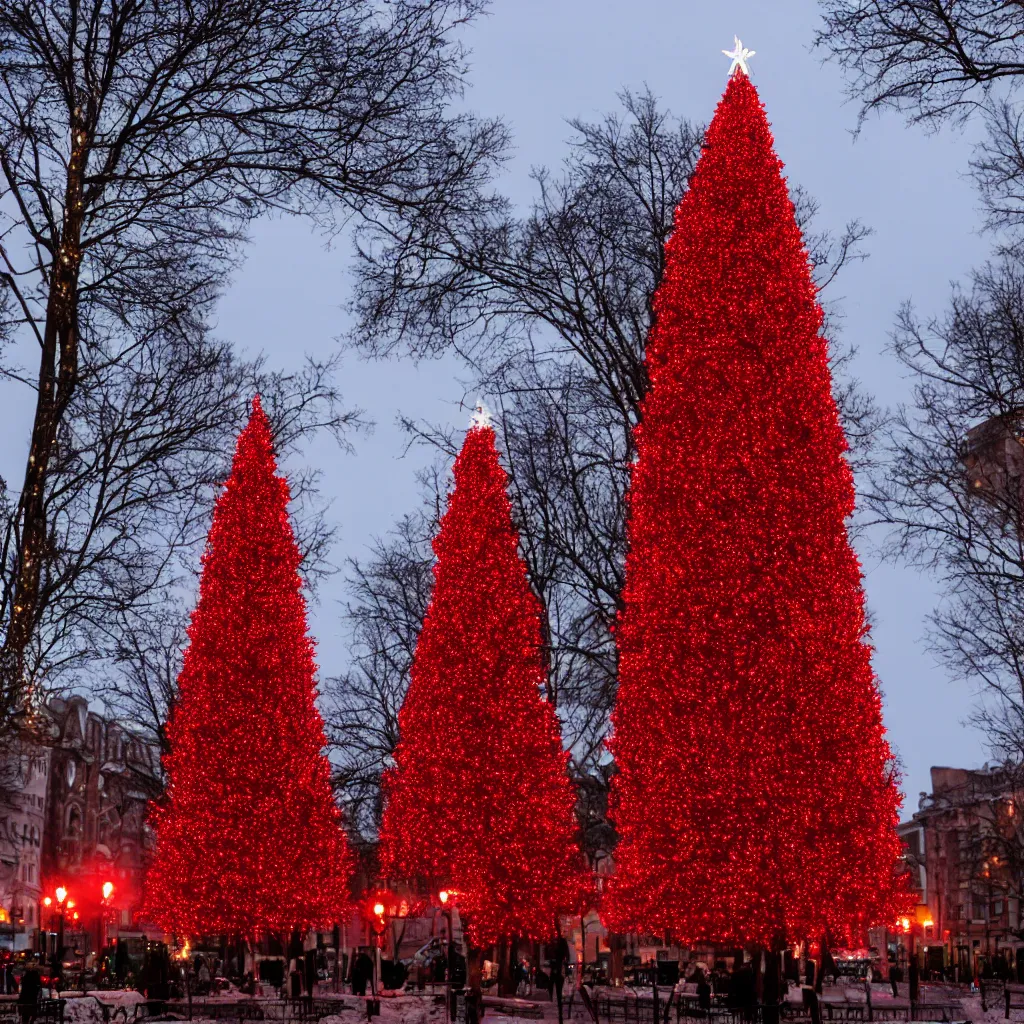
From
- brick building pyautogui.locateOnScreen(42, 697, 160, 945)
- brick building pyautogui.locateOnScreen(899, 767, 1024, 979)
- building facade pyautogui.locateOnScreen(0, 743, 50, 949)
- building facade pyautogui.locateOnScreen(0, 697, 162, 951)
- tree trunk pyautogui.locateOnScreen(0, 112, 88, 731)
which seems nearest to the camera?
tree trunk pyautogui.locateOnScreen(0, 112, 88, 731)

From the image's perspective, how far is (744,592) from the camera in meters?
20.7

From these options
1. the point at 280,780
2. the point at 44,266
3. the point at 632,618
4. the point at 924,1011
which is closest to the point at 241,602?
the point at 280,780

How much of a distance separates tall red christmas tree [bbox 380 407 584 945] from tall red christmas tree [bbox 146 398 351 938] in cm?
177

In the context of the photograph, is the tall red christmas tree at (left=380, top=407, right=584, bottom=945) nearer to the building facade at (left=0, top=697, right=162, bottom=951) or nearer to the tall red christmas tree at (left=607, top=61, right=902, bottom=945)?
the tall red christmas tree at (left=607, top=61, right=902, bottom=945)

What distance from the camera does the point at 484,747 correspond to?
2833 cm

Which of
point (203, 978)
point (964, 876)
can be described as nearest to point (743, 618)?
point (203, 978)

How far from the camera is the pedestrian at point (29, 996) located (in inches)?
790

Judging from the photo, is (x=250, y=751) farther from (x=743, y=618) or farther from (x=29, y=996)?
(x=743, y=618)

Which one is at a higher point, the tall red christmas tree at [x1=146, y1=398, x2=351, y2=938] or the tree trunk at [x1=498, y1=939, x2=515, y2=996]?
the tall red christmas tree at [x1=146, y1=398, x2=351, y2=938]

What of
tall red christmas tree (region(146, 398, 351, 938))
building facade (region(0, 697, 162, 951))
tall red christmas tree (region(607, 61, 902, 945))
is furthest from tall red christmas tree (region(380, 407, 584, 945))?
building facade (region(0, 697, 162, 951))

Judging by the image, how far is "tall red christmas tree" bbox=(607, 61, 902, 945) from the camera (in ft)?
65.0

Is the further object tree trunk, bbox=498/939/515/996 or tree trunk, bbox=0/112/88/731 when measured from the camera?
tree trunk, bbox=498/939/515/996

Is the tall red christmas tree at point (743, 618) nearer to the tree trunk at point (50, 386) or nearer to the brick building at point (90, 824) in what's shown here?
the tree trunk at point (50, 386)

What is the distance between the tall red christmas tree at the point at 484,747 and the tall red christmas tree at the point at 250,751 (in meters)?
1.77
